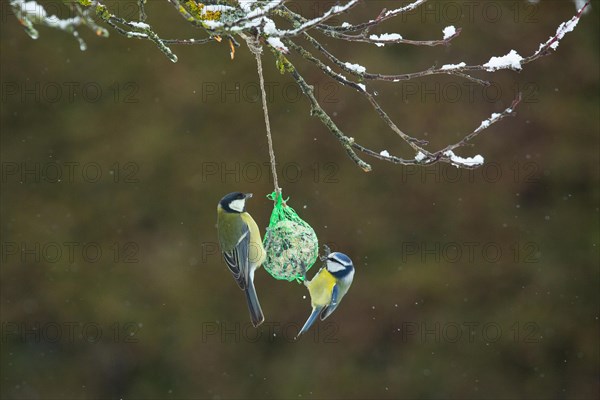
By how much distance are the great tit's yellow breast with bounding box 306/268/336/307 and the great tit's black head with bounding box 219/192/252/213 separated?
443mm

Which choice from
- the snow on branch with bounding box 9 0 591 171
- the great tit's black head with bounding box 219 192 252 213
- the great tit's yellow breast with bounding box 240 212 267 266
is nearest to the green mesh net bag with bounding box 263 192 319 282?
the great tit's yellow breast with bounding box 240 212 267 266

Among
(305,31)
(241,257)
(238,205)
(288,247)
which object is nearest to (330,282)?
(288,247)

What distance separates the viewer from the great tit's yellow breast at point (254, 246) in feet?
10.1

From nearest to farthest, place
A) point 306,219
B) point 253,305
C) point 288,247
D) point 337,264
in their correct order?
point 288,247 < point 337,264 < point 253,305 < point 306,219

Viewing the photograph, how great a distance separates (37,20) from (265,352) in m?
4.69

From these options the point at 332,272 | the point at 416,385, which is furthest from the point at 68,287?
the point at 332,272

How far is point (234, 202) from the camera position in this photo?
3.06 meters

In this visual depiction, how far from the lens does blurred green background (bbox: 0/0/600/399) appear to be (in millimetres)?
5824

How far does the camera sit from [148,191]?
19.4 feet

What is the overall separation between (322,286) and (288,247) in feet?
1.00

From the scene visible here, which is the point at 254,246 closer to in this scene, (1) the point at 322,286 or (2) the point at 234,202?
(2) the point at 234,202

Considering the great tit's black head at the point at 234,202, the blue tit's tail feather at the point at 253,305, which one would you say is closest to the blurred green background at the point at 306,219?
the blue tit's tail feather at the point at 253,305

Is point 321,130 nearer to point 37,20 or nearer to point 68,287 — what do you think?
point 68,287

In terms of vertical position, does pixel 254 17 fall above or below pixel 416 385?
above
